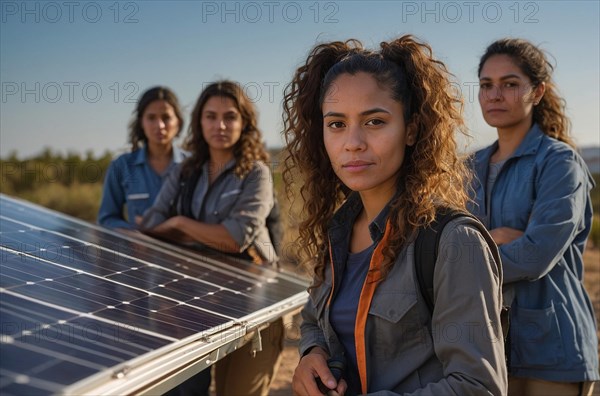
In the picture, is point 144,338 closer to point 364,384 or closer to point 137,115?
point 364,384

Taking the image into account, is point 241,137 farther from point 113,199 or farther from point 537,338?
point 537,338

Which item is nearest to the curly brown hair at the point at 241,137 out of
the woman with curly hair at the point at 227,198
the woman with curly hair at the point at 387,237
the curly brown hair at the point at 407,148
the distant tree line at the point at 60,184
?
the woman with curly hair at the point at 227,198

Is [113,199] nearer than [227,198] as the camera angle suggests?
No

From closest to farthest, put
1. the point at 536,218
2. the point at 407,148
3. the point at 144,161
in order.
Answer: the point at 407,148 → the point at 536,218 → the point at 144,161

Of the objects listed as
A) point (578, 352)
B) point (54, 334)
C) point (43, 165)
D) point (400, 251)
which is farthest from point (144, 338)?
point (43, 165)

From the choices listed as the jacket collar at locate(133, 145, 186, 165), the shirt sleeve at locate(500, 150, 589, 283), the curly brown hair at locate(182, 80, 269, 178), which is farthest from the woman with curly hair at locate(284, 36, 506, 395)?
the jacket collar at locate(133, 145, 186, 165)

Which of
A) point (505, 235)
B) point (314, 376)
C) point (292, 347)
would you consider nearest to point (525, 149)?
point (505, 235)

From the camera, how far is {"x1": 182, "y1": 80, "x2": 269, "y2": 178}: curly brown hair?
5445 mm

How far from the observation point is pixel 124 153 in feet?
22.4

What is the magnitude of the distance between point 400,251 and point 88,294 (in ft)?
5.11

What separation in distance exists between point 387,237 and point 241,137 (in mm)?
3135

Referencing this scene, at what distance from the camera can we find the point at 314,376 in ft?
8.75

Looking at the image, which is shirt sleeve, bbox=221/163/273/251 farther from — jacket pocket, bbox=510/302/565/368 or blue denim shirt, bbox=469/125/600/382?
jacket pocket, bbox=510/302/565/368

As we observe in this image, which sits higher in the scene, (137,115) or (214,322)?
(137,115)
